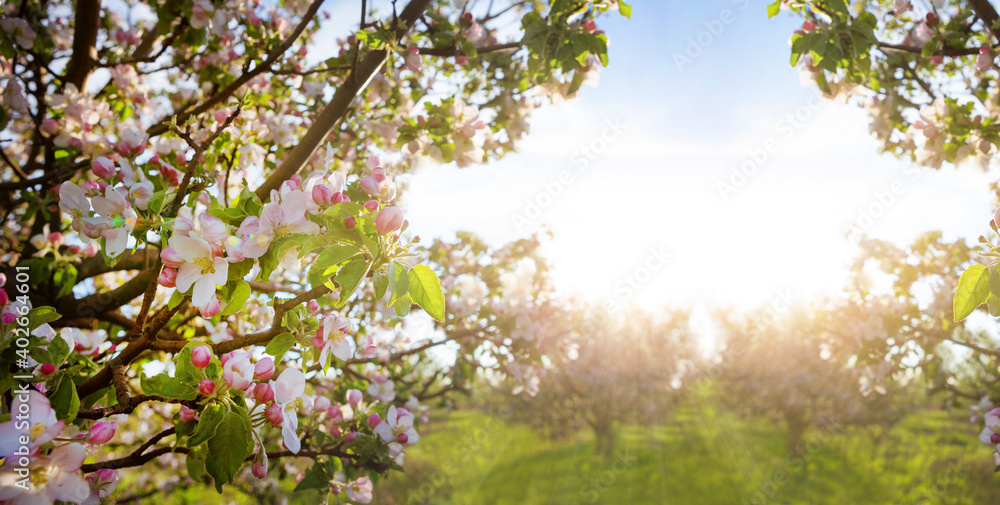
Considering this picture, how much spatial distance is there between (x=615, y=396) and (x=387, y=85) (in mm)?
11932

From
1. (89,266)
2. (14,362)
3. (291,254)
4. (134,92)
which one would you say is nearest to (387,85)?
(134,92)

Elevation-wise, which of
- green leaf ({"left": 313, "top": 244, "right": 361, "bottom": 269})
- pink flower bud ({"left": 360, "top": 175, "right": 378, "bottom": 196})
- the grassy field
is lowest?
the grassy field

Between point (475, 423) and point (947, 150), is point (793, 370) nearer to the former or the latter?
point (475, 423)

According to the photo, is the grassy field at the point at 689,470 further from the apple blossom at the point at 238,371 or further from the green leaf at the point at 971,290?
the green leaf at the point at 971,290

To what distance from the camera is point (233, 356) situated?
123cm

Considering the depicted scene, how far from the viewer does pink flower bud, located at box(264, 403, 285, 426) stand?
1.27 meters

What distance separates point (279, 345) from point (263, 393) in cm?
12

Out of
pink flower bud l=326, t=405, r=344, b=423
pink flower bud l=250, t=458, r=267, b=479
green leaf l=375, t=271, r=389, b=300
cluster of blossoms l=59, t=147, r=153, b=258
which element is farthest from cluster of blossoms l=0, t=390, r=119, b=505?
pink flower bud l=326, t=405, r=344, b=423

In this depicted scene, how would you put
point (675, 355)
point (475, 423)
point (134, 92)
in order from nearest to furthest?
point (134, 92)
point (675, 355)
point (475, 423)

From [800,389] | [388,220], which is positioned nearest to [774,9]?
[388,220]

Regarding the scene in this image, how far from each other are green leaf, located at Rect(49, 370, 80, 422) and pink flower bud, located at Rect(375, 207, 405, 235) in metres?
0.80

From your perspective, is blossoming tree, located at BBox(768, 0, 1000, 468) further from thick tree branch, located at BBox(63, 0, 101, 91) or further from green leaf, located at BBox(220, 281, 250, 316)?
thick tree branch, located at BBox(63, 0, 101, 91)

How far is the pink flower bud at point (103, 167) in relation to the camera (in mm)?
1537

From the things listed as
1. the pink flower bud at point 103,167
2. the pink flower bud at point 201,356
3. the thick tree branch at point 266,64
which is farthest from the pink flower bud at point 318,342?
the thick tree branch at point 266,64
